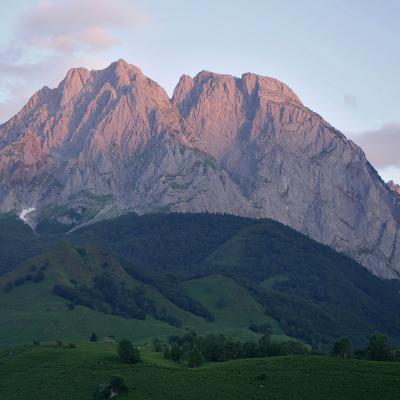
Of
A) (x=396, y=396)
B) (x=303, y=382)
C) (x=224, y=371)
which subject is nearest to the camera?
(x=396, y=396)

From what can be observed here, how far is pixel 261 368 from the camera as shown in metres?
196

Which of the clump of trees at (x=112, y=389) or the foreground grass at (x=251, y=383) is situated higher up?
the foreground grass at (x=251, y=383)

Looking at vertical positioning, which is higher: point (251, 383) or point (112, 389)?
point (251, 383)

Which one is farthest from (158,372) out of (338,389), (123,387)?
(338,389)

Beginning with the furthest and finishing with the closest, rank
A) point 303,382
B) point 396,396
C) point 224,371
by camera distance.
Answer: point 224,371
point 303,382
point 396,396

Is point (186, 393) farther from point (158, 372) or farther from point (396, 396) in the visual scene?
point (396, 396)

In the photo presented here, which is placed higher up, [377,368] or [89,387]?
[377,368]

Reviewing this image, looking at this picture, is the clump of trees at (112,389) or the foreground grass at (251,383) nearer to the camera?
the foreground grass at (251,383)

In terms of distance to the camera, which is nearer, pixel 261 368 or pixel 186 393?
pixel 186 393

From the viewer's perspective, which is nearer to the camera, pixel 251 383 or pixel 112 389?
pixel 112 389

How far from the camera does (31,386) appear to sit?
198250 millimetres

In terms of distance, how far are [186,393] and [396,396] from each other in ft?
132

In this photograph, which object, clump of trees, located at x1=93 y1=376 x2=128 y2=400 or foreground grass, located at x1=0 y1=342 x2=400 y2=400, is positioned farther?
clump of trees, located at x1=93 y1=376 x2=128 y2=400

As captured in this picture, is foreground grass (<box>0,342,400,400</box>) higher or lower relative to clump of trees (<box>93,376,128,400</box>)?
higher
